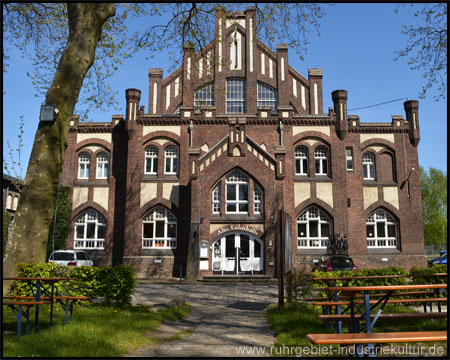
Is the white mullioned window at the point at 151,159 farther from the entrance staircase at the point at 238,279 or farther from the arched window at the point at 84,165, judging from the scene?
the entrance staircase at the point at 238,279

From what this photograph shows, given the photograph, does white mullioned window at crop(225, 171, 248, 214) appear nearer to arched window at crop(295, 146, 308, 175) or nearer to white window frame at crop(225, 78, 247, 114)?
arched window at crop(295, 146, 308, 175)

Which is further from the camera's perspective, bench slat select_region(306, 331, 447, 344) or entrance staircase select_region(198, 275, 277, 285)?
entrance staircase select_region(198, 275, 277, 285)

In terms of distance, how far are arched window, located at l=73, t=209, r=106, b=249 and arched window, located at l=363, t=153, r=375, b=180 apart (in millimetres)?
17317

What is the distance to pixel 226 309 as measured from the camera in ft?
38.2

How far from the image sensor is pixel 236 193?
24.4m

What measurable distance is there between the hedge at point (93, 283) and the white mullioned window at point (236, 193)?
45.0 ft

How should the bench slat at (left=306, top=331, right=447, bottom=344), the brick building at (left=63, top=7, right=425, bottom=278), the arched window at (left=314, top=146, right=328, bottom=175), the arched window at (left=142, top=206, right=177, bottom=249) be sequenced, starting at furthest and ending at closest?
the arched window at (left=314, top=146, right=328, bottom=175), the arched window at (left=142, top=206, right=177, bottom=249), the brick building at (left=63, top=7, right=425, bottom=278), the bench slat at (left=306, top=331, right=447, bottom=344)

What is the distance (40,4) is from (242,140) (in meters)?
13.5

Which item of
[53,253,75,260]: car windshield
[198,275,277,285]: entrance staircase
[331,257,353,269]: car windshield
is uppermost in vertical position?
[53,253,75,260]: car windshield

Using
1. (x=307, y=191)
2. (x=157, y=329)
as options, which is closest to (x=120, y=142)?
(x=307, y=191)

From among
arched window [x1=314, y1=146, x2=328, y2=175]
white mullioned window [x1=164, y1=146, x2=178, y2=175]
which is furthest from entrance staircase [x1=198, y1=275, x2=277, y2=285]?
arched window [x1=314, y1=146, x2=328, y2=175]

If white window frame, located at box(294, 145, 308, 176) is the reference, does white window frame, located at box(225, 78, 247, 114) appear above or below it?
above

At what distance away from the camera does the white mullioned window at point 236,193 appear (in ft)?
79.6

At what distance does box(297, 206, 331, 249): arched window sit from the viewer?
2542cm
